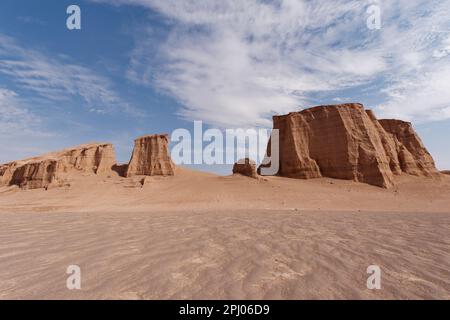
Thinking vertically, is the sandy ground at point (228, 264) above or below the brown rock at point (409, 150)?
below

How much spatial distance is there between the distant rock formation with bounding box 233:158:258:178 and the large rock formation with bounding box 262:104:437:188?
248 inches

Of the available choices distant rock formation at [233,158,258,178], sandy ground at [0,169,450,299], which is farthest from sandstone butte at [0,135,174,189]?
sandy ground at [0,169,450,299]

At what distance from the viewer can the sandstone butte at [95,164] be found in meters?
37.7

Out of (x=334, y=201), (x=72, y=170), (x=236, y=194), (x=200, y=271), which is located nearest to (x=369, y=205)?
(x=334, y=201)

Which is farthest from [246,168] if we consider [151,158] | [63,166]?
[63,166]

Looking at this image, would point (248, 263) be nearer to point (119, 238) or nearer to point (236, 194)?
point (119, 238)

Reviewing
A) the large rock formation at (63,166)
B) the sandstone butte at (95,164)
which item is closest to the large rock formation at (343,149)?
the sandstone butte at (95,164)

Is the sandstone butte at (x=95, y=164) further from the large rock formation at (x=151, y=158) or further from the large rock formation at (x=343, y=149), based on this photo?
the large rock formation at (x=343, y=149)

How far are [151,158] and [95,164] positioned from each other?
31.4 feet

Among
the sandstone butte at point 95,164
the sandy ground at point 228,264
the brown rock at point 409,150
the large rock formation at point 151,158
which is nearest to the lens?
the sandy ground at point 228,264

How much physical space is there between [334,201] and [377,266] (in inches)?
771

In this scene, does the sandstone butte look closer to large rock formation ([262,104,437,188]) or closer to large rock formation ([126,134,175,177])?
large rock formation ([126,134,175,177])

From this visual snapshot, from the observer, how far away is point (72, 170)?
128 ft

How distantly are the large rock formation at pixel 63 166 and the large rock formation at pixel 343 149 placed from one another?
2692 cm
